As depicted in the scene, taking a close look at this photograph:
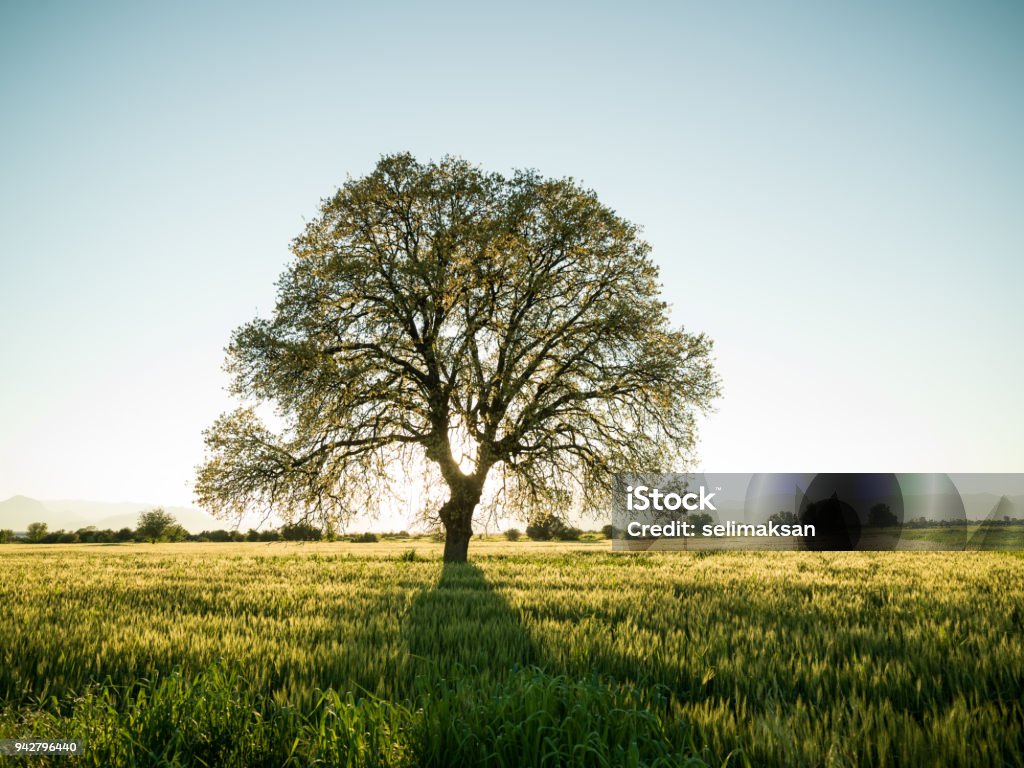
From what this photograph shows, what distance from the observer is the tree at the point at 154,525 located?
63594 mm

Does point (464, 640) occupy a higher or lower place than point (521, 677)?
lower

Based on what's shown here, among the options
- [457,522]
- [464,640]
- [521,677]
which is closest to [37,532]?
[457,522]

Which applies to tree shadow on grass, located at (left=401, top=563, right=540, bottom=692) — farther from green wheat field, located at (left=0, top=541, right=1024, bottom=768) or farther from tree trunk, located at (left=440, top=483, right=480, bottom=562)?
tree trunk, located at (left=440, top=483, right=480, bottom=562)

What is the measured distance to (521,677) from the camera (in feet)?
11.5

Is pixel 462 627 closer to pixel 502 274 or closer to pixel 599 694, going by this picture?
pixel 599 694

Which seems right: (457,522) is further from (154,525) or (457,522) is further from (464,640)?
(154,525)

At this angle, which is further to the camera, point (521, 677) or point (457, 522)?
point (457, 522)

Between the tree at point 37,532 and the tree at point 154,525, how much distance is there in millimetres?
8607

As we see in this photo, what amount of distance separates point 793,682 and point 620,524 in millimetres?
18619

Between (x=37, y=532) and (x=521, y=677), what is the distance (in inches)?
2883

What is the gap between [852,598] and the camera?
27.8 ft

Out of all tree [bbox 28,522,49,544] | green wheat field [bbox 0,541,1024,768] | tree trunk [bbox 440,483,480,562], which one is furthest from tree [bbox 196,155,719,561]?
tree [bbox 28,522,49,544]

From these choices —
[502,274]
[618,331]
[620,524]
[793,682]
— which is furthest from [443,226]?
[793,682]

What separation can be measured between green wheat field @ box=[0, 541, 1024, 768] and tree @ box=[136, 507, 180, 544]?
211 feet
